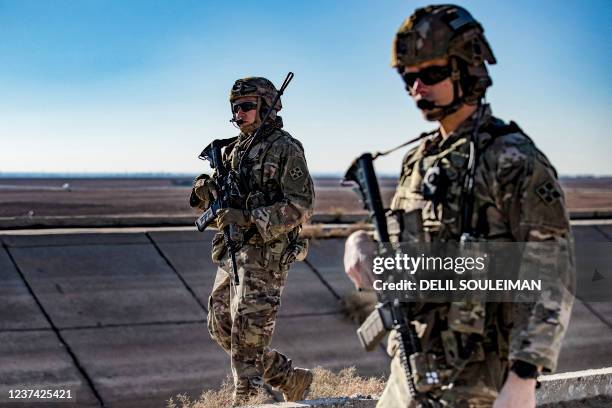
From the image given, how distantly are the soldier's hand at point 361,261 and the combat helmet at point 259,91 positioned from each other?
2.73m

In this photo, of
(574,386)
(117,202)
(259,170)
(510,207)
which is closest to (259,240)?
(259,170)

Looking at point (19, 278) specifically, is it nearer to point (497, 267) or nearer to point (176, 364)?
point (176, 364)

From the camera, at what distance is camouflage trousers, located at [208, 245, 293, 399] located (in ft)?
16.9

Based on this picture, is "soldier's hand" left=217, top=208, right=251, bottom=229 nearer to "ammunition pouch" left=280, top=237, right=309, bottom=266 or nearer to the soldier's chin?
"ammunition pouch" left=280, top=237, right=309, bottom=266

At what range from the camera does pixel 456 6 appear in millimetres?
2814

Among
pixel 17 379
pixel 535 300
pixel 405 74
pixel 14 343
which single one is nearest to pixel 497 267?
pixel 535 300

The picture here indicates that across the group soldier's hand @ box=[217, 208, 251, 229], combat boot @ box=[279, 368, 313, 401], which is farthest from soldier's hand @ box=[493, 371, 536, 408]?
combat boot @ box=[279, 368, 313, 401]

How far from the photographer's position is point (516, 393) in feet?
8.02

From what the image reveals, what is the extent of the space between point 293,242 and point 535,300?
303cm

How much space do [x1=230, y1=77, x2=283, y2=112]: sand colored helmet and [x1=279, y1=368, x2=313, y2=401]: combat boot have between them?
5.34ft

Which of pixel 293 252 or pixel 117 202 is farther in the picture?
pixel 117 202

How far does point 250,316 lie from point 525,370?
9.34 ft

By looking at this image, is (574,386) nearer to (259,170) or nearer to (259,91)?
(259,170)

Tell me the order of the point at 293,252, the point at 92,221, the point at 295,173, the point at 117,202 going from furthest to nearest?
1. the point at 117,202
2. the point at 92,221
3. the point at 293,252
4. the point at 295,173
